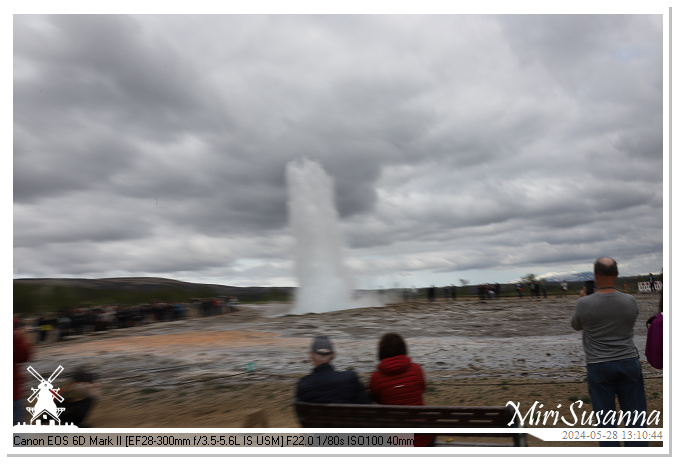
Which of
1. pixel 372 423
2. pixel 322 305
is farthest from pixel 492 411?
pixel 322 305

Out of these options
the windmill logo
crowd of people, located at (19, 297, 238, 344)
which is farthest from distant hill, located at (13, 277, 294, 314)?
the windmill logo

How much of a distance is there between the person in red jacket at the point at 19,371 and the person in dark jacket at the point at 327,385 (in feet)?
8.64

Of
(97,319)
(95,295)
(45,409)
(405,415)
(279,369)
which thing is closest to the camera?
(405,415)

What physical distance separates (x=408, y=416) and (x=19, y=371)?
3.59m

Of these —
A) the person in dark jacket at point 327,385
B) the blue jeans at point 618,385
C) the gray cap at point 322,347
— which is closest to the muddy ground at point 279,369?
the person in dark jacket at point 327,385

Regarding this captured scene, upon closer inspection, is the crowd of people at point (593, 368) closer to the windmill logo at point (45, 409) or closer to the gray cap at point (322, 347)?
the gray cap at point (322, 347)

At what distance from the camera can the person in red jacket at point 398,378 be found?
3383mm

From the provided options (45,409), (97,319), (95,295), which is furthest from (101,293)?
(45,409)

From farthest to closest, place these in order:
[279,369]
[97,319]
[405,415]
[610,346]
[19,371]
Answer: [97,319], [279,369], [19,371], [610,346], [405,415]

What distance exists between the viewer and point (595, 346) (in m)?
3.44

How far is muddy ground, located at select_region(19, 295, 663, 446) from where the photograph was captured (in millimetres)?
6352

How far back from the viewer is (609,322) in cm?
334

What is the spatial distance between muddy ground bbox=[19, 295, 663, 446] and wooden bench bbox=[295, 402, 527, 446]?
1.30m

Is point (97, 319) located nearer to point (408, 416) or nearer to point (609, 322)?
point (408, 416)
